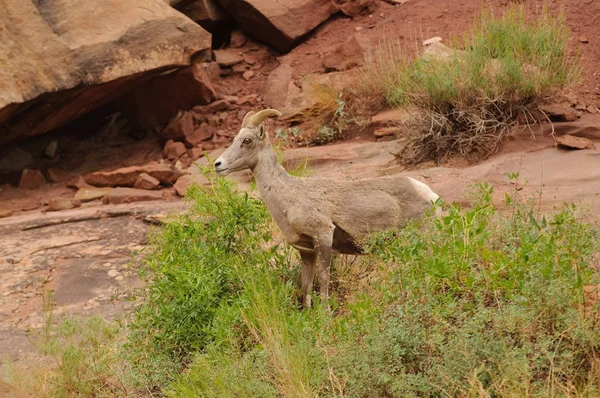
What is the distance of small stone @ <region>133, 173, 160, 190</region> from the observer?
36.5 ft

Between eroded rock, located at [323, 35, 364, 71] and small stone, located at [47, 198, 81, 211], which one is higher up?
eroded rock, located at [323, 35, 364, 71]

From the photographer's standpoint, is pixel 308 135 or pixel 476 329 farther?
pixel 308 135

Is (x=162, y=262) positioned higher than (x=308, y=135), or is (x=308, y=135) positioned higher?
(x=162, y=262)

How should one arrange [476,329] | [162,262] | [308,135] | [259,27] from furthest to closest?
[259,27] → [308,135] → [162,262] → [476,329]

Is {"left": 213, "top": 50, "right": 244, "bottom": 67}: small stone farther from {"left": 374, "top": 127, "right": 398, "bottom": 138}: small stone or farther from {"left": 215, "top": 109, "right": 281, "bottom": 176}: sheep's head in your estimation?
{"left": 215, "top": 109, "right": 281, "bottom": 176}: sheep's head

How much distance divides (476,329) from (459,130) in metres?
4.95

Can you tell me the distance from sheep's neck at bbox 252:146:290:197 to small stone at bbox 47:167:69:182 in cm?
700

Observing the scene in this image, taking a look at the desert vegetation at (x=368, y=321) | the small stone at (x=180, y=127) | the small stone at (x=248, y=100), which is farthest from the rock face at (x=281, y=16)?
the desert vegetation at (x=368, y=321)

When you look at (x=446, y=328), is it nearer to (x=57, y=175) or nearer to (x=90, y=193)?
(x=90, y=193)

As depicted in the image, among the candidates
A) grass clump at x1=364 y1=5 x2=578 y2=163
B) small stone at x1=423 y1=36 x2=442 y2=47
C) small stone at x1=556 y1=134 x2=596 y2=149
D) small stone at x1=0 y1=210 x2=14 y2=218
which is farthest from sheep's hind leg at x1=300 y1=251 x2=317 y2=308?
small stone at x1=423 y1=36 x2=442 y2=47

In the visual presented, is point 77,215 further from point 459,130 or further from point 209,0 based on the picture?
point 209,0

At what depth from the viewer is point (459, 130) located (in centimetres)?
956

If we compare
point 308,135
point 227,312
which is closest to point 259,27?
point 308,135

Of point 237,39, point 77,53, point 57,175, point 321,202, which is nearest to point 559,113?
point 321,202
